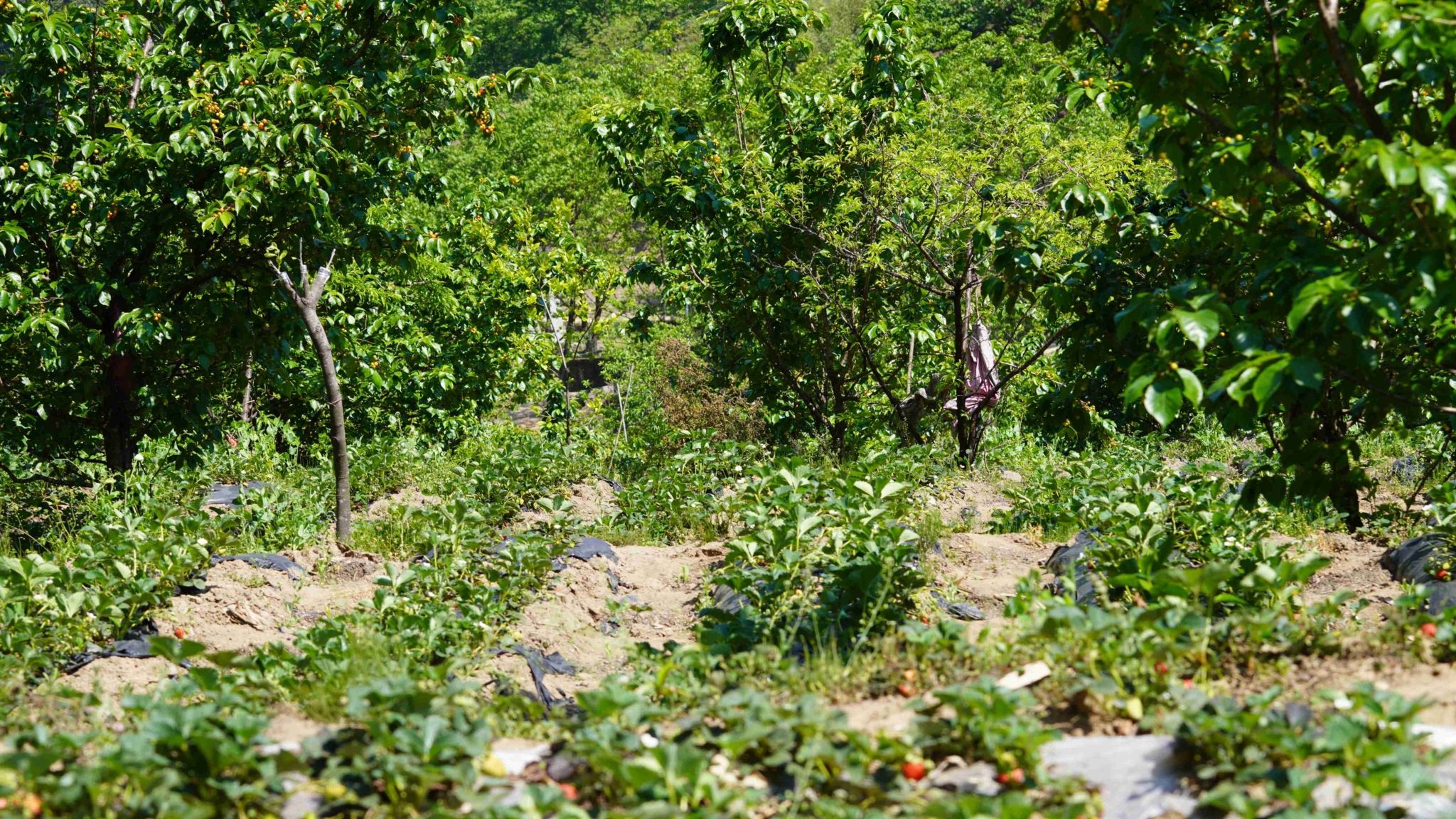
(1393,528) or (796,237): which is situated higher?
(796,237)

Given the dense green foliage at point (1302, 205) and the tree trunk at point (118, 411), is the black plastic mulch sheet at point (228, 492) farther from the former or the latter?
the dense green foliage at point (1302, 205)

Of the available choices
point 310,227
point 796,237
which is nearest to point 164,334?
point 310,227

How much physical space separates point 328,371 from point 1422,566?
19.0 ft

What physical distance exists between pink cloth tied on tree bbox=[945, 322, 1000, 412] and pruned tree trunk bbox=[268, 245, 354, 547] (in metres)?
4.83

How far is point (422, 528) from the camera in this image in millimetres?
6898

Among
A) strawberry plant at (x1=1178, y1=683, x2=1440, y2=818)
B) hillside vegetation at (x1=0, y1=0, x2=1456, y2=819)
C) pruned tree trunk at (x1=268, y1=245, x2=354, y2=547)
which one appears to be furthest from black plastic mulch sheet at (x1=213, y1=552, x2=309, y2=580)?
strawberry plant at (x1=1178, y1=683, x2=1440, y2=818)

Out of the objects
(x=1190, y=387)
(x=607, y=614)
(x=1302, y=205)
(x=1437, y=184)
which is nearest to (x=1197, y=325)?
(x=1190, y=387)

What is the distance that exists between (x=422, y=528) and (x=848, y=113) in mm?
4978

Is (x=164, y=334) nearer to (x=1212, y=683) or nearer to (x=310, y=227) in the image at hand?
(x=310, y=227)

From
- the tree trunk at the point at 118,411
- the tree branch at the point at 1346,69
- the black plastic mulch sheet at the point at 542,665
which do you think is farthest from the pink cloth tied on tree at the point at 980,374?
the tree trunk at the point at 118,411

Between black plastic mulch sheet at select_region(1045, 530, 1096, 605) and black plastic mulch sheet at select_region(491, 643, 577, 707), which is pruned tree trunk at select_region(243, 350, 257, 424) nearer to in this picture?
black plastic mulch sheet at select_region(491, 643, 577, 707)

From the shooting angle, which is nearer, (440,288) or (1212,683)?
(1212,683)

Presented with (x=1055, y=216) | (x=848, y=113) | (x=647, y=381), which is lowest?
(x=647, y=381)

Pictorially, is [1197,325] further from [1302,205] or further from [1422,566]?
[1422,566]
